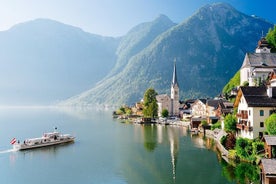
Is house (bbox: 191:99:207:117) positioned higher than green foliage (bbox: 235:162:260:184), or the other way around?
house (bbox: 191:99:207:117)

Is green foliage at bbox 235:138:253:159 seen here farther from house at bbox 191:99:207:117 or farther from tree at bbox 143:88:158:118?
tree at bbox 143:88:158:118

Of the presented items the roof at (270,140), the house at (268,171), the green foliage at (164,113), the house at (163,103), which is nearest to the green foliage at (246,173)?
the roof at (270,140)

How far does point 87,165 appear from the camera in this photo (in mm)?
54156

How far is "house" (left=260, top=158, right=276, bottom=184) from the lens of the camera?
1362 inches

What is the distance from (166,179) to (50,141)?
132ft

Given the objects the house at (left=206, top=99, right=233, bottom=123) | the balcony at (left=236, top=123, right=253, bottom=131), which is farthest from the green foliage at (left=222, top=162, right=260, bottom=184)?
the house at (left=206, top=99, right=233, bottom=123)

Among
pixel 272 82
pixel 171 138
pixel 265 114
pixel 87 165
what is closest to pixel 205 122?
pixel 171 138

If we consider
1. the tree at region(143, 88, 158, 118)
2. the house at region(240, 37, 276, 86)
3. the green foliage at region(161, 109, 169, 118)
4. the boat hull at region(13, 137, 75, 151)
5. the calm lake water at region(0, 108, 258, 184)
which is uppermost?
the house at region(240, 37, 276, 86)

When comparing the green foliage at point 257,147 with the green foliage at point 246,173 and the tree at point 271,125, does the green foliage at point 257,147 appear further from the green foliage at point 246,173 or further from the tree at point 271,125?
the tree at point 271,125

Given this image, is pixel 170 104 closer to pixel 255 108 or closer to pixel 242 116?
pixel 242 116

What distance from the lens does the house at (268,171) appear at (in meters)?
34.6

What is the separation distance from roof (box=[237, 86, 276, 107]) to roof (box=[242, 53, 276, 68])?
123ft

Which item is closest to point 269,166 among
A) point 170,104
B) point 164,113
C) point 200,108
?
point 200,108

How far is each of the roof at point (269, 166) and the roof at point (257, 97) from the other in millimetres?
20337
